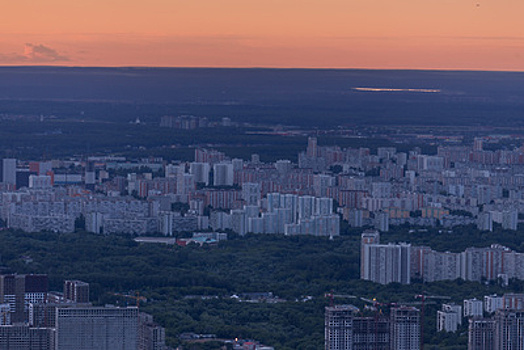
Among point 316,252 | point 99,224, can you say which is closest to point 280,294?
point 316,252

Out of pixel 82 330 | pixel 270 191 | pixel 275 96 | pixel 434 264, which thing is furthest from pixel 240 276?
pixel 275 96

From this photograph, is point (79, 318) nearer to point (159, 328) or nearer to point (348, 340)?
point (159, 328)

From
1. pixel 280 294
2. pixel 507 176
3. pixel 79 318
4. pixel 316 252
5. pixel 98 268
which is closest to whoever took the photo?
pixel 79 318

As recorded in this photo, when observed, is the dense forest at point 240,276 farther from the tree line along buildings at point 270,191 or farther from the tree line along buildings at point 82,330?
the tree line along buildings at point 270,191

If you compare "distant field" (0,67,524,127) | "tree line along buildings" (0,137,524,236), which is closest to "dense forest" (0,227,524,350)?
"tree line along buildings" (0,137,524,236)

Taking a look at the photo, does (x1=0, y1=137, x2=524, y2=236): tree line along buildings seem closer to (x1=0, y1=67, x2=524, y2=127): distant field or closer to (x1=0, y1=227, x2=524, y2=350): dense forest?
(x1=0, y1=227, x2=524, y2=350): dense forest

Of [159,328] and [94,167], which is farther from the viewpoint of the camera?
[94,167]

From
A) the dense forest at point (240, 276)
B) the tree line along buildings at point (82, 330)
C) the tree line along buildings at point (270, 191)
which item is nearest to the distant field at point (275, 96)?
the tree line along buildings at point (270, 191)

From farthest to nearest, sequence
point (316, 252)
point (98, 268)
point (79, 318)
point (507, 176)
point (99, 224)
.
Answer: point (507, 176)
point (99, 224)
point (316, 252)
point (98, 268)
point (79, 318)
